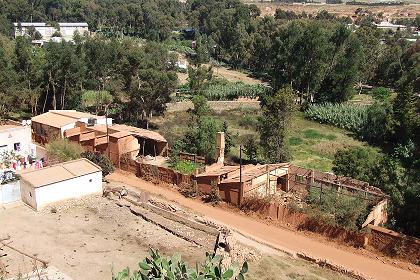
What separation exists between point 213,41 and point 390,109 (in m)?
53.6

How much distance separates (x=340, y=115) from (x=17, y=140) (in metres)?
31.4

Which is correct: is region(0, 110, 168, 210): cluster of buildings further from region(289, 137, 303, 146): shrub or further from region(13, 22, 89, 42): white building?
region(13, 22, 89, 42): white building

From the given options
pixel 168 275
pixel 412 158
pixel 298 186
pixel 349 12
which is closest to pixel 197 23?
pixel 349 12

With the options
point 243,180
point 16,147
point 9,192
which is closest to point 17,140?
point 16,147

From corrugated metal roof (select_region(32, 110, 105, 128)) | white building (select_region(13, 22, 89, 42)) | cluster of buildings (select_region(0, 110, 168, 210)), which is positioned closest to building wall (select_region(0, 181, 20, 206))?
cluster of buildings (select_region(0, 110, 168, 210))

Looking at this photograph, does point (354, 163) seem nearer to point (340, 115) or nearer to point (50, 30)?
point (340, 115)

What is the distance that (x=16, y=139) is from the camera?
3222 centimetres

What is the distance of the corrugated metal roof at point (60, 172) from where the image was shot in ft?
81.5

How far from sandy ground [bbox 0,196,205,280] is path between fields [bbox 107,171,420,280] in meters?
3.27

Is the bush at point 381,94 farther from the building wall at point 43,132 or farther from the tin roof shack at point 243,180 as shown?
the building wall at point 43,132

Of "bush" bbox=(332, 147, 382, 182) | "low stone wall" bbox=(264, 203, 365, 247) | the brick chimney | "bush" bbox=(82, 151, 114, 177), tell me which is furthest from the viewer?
the brick chimney

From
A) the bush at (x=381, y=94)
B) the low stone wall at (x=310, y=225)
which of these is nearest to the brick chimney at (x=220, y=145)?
the low stone wall at (x=310, y=225)

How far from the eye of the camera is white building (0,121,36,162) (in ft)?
104

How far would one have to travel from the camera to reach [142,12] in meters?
109
